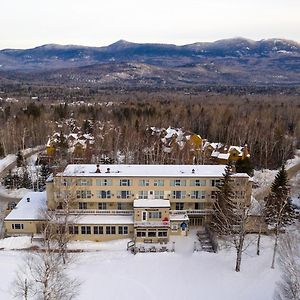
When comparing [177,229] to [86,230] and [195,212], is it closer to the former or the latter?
[195,212]

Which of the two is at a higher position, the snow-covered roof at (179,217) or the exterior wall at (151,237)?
the snow-covered roof at (179,217)

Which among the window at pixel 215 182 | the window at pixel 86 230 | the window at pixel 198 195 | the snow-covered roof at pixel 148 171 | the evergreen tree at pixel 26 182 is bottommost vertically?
the evergreen tree at pixel 26 182

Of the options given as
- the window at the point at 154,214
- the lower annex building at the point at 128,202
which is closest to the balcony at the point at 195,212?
the lower annex building at the point at 128,202

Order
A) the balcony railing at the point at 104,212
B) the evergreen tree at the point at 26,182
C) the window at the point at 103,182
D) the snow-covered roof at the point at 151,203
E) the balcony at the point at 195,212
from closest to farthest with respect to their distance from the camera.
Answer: the snow-covered roof at the point at 151,203 → the balcony railing at the point at 104,212 → the balcony at the point at 195,212 → the window at the point at 103,182 → the evergreen tree at the point at 26,182

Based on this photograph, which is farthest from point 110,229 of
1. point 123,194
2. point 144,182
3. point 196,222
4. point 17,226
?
point 196,222

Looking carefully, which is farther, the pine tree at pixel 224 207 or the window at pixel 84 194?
the window at pixel 84 194

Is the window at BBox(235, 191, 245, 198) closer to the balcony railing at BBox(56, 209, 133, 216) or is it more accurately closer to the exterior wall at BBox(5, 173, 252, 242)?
the exterior wall at BBox(5, 173, 252, 242)

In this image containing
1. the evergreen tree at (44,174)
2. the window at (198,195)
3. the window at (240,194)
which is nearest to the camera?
the window at (240,194)

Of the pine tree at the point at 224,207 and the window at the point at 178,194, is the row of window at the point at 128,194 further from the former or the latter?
the pine tree at the point at 224,207
